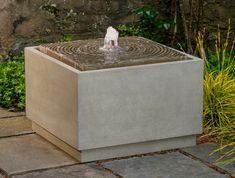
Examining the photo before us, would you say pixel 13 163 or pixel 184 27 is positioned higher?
pixel 184 27

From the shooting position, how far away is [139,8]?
7422mm

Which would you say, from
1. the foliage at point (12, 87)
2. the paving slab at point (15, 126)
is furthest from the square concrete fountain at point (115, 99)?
the foliage at point (12, 87)

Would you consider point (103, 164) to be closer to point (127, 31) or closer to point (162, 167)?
point (162, 167)

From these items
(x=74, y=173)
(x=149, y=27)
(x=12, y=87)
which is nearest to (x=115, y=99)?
(x=74, y=173)

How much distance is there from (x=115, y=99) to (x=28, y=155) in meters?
0.68

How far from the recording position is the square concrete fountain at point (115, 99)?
4.97 m

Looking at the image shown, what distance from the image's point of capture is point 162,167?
4.99 metres

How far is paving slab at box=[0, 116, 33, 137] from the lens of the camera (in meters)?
5.66

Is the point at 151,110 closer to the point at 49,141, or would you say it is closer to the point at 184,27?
the point at 49,141

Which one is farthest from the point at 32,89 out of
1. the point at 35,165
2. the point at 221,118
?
the point at 221,118

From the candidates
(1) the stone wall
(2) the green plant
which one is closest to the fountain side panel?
(1) the stone wall

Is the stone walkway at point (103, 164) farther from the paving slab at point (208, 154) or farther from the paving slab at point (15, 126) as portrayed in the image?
the paving slab at point (15, 126)

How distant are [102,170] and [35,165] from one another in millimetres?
419

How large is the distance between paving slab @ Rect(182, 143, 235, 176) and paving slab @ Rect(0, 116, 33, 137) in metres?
1.17
